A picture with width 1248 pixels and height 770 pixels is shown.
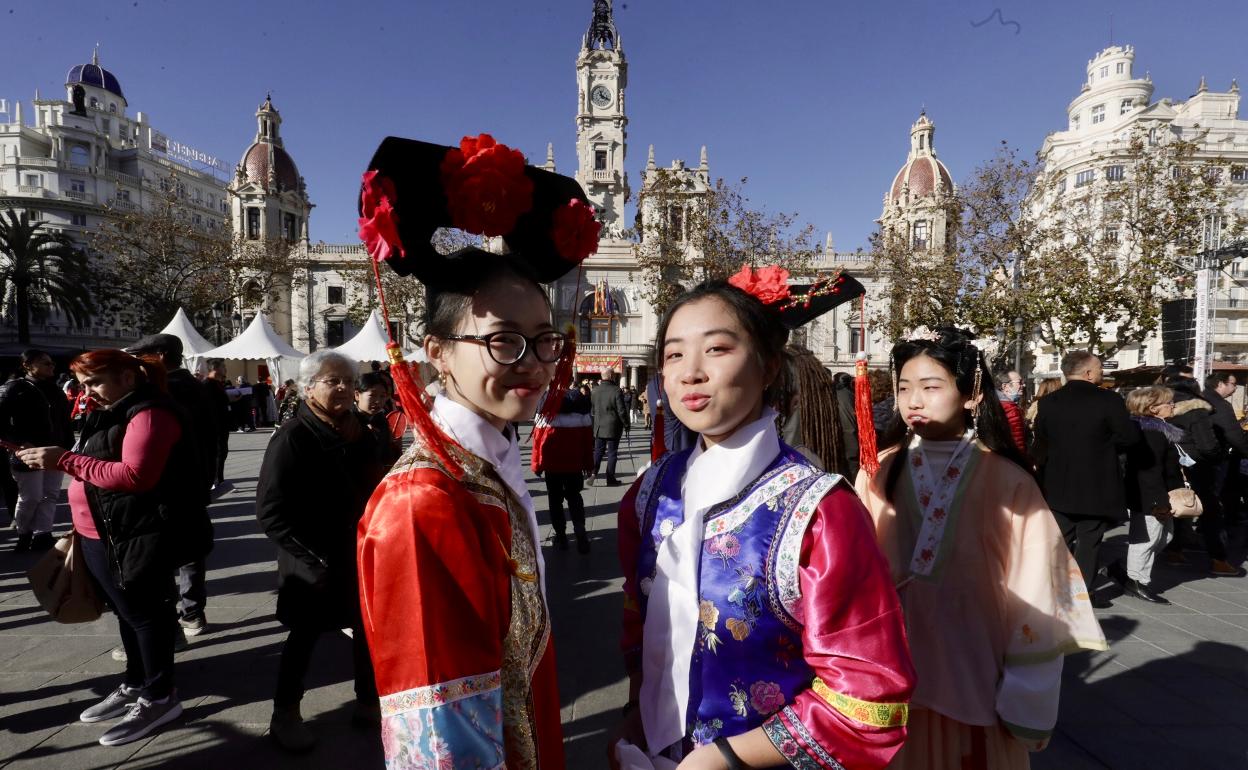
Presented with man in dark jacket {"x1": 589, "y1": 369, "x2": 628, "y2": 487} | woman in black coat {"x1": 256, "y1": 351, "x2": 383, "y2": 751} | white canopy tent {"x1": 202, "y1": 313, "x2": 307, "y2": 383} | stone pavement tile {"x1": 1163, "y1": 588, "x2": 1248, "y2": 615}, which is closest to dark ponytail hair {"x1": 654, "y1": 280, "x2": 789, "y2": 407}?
woman in black coat {"x1": 256, "y1": 351, "x2": 383, "y2": 751}

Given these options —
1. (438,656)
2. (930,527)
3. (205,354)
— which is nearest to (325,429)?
(438,656)

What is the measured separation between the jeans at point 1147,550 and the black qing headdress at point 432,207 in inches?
243

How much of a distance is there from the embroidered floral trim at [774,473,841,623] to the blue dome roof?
283 feet

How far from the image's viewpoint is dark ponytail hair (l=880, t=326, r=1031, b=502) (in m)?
2.13

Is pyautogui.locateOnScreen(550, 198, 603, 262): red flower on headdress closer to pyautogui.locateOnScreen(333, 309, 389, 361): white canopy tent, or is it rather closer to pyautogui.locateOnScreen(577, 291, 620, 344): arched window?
pyautogui.locateOnScreen(333, 309, 389, 361): white canopy tent

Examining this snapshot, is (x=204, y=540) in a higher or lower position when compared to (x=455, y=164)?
lower

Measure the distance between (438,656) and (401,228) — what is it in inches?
35.7

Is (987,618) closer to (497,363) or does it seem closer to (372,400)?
(497,363)

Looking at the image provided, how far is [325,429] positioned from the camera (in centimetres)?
323

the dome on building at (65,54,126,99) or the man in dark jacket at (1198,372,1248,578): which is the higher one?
the dome on building at (65,54,126,99)

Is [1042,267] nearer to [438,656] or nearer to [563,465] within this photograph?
[563,465]

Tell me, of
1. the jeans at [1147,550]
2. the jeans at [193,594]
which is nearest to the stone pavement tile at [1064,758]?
the jeans at [1147,550]

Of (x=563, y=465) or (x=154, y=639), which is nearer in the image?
(x=154, y=639)

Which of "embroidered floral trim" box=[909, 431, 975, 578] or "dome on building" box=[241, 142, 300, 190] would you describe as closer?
"embroidered floral trim" box=[909, 431, 975, 578]
